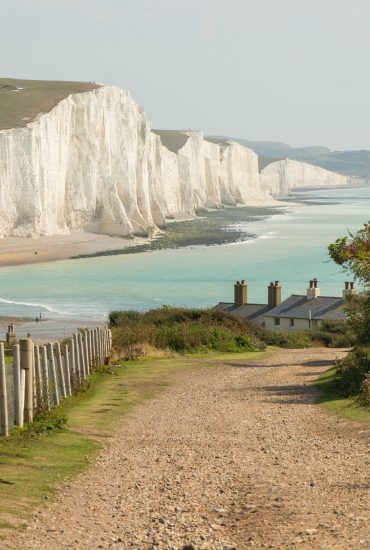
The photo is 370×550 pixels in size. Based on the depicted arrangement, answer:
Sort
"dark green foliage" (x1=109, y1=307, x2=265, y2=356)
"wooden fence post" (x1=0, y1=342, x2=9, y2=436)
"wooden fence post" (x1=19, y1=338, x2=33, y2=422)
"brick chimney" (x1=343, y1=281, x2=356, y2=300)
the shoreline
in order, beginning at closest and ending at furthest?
"wooden fence post" (x1=0, y1=342, x2=9, y2=436)
"wooden fence post" (x1=19, y1=338, x2=33, y2=422)
"brick chimney" (x1=343, y1=281, x2=356, y2=300)
"dark green foliage" (x1=109, y1=307, x2=265, y2=356)
the shoreline

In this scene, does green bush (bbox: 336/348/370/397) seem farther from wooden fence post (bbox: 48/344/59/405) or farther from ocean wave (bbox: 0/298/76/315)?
ocean wave (bbox: 0/298/76/315)

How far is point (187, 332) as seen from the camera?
29.8 metres

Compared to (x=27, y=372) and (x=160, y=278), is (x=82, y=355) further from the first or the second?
(x=160, y=278)

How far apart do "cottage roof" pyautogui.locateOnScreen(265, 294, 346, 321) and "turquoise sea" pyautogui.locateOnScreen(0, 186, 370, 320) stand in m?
11.2

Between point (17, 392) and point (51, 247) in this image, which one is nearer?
point (17, 392)

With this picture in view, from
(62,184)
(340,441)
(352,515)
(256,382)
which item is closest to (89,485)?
(352,515)

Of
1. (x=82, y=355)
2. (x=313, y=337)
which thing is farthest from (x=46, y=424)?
(x=313, y=337)

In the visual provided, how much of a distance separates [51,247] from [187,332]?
224 ft

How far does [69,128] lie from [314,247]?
2837cm

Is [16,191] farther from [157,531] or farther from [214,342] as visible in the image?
[157,531]

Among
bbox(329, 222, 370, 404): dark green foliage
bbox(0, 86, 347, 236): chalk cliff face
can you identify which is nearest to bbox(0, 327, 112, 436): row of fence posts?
bbox(329, 222, 370, 404): dark green foliage

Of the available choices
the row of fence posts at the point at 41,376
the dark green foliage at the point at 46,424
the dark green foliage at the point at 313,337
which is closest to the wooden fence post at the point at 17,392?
the row of fence posts at the point at 41,376

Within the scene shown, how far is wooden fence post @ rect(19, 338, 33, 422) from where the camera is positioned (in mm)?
14523

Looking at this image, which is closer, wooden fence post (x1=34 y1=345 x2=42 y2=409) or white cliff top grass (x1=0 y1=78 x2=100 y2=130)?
wooden fence post (x1=34 y1=345 x2=42 y2=409)
